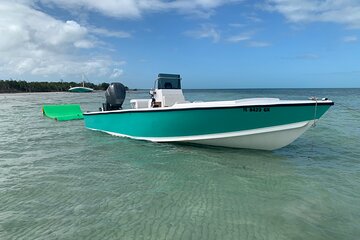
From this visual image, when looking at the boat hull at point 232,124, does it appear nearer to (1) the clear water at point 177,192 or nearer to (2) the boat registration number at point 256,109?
(2) the boat registration number at point 256,109

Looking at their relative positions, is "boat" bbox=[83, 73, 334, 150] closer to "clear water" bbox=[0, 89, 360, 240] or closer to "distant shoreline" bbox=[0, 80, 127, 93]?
"clear water" bbox=[0, 89, 360, 240]

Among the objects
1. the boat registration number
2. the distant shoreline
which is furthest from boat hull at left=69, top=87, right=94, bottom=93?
the boat registration number

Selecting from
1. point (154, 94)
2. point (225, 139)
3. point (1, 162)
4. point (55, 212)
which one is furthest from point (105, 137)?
point (55, 212)

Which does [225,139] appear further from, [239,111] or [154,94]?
[154,94]

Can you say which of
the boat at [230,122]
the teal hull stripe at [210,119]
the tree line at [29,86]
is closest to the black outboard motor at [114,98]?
the boat at [230,122]

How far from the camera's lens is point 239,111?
26.2 feet

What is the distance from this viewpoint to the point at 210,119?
8.33 meters

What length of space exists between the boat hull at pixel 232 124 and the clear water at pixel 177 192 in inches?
13.7

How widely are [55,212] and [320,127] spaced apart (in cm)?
1280

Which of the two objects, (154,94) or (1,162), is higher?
(154,94)

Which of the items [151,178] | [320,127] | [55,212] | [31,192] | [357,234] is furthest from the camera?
[320,127]

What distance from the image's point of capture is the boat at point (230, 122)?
25.4 feet

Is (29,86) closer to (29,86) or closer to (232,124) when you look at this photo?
(29,86)

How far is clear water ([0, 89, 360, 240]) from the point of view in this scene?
13.2 ft
